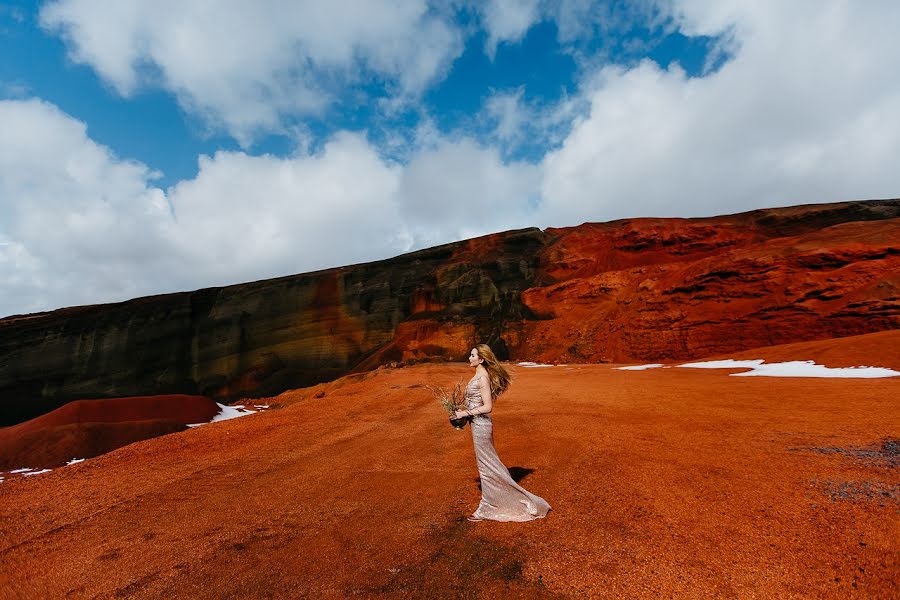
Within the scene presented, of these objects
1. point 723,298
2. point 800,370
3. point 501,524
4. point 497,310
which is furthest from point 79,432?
point 723,298

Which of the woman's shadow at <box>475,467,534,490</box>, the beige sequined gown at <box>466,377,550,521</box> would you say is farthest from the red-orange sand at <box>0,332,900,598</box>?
the beige sequined gown at <box>466,377,550,521</box>

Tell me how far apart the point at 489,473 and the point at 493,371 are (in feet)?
3.44

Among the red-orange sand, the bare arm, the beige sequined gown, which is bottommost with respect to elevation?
the red-orange sand

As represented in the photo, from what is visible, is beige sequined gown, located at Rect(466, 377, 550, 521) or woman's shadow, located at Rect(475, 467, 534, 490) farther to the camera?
woman's shadow, located at Rect(475, 467, 534, 490)

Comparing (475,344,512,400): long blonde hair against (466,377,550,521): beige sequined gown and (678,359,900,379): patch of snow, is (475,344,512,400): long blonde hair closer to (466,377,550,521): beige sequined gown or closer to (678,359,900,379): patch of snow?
(466,377,550,521): beige sequined gown

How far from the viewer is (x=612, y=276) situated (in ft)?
104

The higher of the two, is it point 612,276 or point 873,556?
point 612,276

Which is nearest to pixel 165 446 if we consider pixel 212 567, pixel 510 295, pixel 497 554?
pixel 212 567

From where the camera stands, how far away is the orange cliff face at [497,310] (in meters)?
22.2

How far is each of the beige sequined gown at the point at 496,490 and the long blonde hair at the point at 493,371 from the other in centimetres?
26

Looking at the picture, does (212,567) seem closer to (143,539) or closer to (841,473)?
(143,539)

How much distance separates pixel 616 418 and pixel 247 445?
7.53 m

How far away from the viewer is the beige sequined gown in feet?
13.9

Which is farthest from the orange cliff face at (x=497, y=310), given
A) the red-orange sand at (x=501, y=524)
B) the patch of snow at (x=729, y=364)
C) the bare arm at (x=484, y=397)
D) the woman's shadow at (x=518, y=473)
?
the bare arm at (x=484, y=397)
